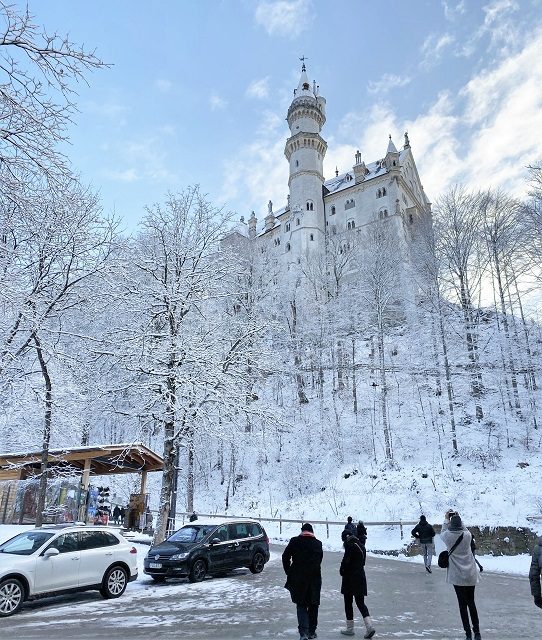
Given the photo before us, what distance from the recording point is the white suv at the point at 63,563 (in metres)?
8.55

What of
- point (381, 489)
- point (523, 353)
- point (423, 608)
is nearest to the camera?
point (423, 608)

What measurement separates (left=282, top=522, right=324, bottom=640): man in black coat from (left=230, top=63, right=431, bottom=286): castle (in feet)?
203

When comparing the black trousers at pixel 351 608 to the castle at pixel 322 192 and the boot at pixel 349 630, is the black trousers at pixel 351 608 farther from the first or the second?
the castle at pixel 322 192

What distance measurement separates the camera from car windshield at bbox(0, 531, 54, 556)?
930cm

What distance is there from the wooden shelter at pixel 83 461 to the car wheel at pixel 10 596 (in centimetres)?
875

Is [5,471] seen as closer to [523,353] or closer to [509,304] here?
[523,353]

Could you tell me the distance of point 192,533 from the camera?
1345cm

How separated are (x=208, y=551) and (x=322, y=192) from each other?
71.8m

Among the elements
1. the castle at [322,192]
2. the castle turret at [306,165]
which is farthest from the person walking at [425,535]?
the castle turret at [306,165]

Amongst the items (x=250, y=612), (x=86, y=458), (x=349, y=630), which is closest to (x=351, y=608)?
(x=349, y=630)

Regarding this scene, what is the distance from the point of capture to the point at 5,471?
21609 millimetres

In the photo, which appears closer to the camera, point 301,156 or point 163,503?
point 163,503

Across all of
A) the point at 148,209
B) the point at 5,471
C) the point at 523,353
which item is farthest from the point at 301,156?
the point at 5,471

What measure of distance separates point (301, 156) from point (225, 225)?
61.4 meters
